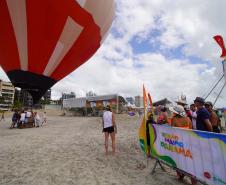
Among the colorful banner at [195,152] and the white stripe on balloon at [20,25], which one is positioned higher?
the white stripe on balloon at [20,25]

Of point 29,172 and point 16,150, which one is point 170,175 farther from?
point 16,150

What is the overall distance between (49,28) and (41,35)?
0.89 feet

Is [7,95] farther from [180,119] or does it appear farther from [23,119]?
[180,119]

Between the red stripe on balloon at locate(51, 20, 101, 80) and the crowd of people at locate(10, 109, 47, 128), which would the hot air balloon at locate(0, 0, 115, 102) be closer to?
the red stripe on balloon at locate(51, 20, 101, 80)

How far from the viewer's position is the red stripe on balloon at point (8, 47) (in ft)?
17.8

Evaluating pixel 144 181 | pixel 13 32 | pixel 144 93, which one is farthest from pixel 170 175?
pixel 13 32

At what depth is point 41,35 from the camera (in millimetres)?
5688

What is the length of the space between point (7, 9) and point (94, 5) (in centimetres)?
209

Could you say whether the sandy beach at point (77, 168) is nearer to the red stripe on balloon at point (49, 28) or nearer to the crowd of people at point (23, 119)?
the red stripe on balloon at point (49, 28)

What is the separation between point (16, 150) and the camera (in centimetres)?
766

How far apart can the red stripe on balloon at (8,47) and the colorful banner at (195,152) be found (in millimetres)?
3928

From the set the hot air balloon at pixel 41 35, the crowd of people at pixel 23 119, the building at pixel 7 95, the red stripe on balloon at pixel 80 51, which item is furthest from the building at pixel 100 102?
the building at pixel 7 95

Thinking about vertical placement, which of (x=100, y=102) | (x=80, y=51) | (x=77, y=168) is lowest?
(x=77, y=168)

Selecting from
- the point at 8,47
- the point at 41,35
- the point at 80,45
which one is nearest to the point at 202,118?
the point at 80,45
